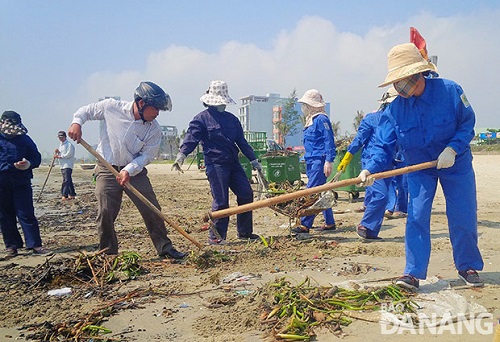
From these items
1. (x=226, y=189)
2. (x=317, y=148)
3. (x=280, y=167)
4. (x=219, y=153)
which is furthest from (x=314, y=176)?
(x=280, y=167)

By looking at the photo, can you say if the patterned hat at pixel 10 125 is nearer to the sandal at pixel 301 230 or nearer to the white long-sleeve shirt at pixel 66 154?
the sandal at pixel 301 230

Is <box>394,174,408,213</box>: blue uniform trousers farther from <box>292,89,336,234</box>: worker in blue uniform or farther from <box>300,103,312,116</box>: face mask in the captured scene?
<box>300,103,312,116</box>: face mask

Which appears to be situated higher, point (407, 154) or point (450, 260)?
point (407, 154)

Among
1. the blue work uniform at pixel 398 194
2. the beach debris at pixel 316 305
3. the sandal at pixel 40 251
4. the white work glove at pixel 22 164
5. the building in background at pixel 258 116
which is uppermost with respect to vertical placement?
the building in background at pixel 258 116

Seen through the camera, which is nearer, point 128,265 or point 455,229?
point 455,229

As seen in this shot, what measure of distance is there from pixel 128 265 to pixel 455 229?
3.26 m

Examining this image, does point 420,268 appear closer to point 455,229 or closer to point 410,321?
point 455,229

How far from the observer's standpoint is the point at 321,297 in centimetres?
334

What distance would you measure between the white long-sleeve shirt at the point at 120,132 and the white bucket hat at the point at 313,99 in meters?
2.70

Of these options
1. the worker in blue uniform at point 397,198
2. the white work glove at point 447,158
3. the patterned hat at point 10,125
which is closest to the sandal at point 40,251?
the patterned hat at point 10,125

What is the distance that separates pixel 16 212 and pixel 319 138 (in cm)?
456

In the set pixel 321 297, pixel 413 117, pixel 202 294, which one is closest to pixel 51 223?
pixel 202 294

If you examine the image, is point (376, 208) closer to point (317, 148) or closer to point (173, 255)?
point (317, 148)

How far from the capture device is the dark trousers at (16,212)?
5891 millimetres
